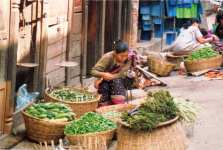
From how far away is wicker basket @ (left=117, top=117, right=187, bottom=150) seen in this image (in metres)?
7.29

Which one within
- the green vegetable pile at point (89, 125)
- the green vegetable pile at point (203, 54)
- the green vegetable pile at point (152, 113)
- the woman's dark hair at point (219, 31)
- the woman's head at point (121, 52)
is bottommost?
the green vegetable pile at point (89, 125)

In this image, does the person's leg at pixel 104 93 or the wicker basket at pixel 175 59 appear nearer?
the person's leg at pixel 104 93

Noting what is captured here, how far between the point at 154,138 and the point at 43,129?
5.44 feet

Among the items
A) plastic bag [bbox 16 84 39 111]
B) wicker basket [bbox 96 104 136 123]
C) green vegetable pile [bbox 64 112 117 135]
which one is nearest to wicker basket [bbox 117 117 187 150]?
green vegetable pile [bbox 64 112 117 135]

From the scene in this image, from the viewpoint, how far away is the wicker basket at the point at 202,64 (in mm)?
14156

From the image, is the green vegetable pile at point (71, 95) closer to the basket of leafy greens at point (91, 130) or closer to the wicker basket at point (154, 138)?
the basket of leafy greens at point (91, 130)

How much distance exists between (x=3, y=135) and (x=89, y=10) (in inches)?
220

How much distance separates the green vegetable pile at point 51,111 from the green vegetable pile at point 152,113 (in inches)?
40.8

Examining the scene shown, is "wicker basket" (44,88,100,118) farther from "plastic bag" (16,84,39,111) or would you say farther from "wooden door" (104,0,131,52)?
"wooden door" (104,0,131,52)

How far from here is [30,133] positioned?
27.0 ft

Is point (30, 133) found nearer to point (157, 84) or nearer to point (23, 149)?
point (23, 149)

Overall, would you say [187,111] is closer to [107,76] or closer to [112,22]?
[107,76]

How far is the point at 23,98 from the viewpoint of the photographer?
8.93 m

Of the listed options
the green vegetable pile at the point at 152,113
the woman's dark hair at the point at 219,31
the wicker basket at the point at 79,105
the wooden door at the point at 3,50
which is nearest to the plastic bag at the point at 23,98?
the wicker basket at the point at 79,105
